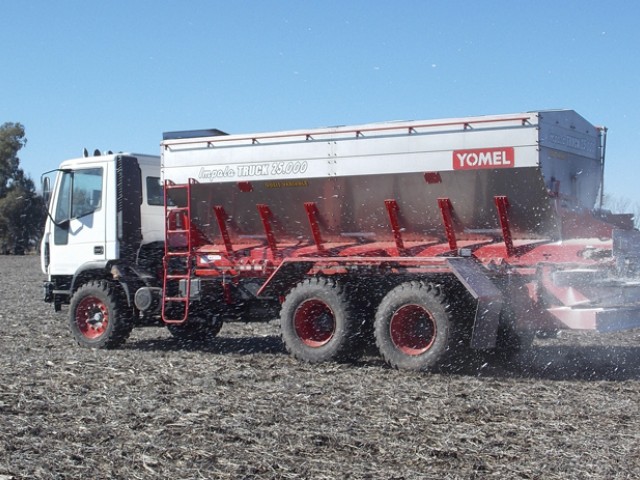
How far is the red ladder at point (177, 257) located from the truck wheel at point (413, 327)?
310 centimetres

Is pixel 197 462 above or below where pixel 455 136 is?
below

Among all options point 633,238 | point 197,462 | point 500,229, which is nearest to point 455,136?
point 500,229

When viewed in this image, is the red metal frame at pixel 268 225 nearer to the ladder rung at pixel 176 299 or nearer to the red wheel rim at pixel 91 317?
the ladder rung at pixel 176 299

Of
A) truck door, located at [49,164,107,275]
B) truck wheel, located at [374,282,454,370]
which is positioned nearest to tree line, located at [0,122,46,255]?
truck door, located at [49,164,107,275]

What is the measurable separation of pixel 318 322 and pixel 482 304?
7.66ft

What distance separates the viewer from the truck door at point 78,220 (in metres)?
11.9

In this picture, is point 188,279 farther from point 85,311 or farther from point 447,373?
point 447,373

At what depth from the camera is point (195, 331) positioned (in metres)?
12.8

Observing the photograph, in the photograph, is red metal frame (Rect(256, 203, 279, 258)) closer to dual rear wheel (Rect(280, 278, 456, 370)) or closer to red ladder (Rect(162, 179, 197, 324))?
dual rear wheel (Rect(280, 278, 456, 370))

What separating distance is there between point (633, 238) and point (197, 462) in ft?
19.1

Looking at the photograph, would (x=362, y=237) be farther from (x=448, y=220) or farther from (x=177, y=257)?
(x=177, y=257)

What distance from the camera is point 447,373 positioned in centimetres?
928

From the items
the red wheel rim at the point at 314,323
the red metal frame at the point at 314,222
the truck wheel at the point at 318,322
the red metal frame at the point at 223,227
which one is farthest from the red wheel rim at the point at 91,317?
the red metal frame at the point at 314,222

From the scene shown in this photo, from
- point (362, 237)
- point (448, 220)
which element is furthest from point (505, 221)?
point (362, 237)
